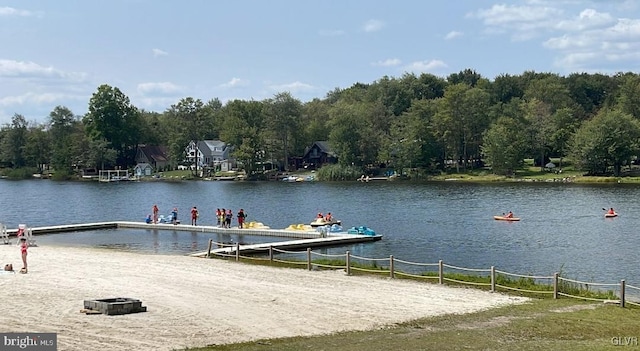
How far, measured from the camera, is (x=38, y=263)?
33562mm

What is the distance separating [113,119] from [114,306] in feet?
467

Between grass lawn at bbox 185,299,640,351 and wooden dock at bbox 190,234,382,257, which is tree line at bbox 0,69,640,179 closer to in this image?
wooden dock at bbox 190,234,382,257

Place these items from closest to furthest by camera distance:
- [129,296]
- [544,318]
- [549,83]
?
[544,318] → [129,296] → [549,83]

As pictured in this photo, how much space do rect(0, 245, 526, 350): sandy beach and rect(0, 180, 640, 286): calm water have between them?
12408 mm

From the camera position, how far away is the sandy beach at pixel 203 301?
64.4ft

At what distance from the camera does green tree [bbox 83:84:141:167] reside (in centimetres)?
15575

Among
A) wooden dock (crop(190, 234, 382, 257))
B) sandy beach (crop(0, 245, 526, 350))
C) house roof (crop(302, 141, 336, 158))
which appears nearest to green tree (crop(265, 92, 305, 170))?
house roof (crop(302, 141, 336, 158))

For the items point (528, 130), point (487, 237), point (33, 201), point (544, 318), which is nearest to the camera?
point (544, 318)

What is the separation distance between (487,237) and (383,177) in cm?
8496

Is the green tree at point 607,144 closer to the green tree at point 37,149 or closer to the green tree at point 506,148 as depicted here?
the green tree at point 506,148

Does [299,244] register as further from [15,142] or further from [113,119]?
[15,142]

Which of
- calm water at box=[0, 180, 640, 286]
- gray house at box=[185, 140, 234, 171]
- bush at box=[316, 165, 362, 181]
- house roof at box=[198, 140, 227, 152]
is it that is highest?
house roof at box=[198, 140, 227, 152]

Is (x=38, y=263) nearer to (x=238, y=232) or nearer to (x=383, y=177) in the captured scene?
(x=238, y=232)

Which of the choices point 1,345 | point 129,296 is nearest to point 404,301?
point 129,296
